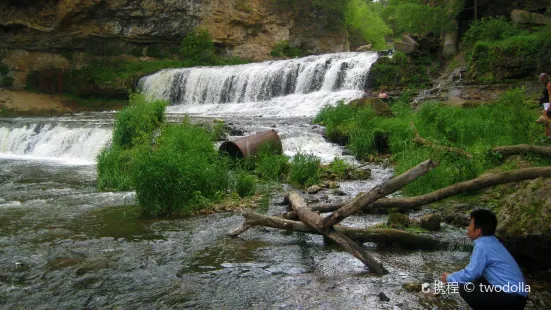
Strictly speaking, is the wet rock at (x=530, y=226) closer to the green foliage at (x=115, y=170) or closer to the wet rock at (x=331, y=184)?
the wet rock at (x=331, y=184)

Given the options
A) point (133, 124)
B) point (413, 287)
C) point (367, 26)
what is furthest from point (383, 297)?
point (367, 26)

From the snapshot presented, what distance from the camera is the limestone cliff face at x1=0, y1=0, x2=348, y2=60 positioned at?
32625 mm

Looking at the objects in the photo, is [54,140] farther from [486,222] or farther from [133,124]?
[486,222]

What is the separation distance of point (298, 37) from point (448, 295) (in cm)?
3715

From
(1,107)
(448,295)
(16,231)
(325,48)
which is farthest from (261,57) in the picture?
(448,295)

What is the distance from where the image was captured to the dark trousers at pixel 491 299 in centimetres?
386

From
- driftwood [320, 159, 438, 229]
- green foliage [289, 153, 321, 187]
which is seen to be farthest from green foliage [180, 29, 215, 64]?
driftwood [320, 159, 438, 229]

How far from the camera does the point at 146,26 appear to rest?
3544cm

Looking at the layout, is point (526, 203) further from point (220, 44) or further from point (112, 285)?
point (220, 44)

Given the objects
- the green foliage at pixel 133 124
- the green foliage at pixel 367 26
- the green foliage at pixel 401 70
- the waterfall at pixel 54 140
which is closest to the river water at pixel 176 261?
the green foliage at pixel 133 124

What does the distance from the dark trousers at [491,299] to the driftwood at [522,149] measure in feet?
16.8

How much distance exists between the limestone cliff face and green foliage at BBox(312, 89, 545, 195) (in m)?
22.7

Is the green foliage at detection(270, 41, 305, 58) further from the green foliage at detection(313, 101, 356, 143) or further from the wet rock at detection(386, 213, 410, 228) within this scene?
the wet rock at detection(386, 213, 410, 228)

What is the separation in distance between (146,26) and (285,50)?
1044 cm
